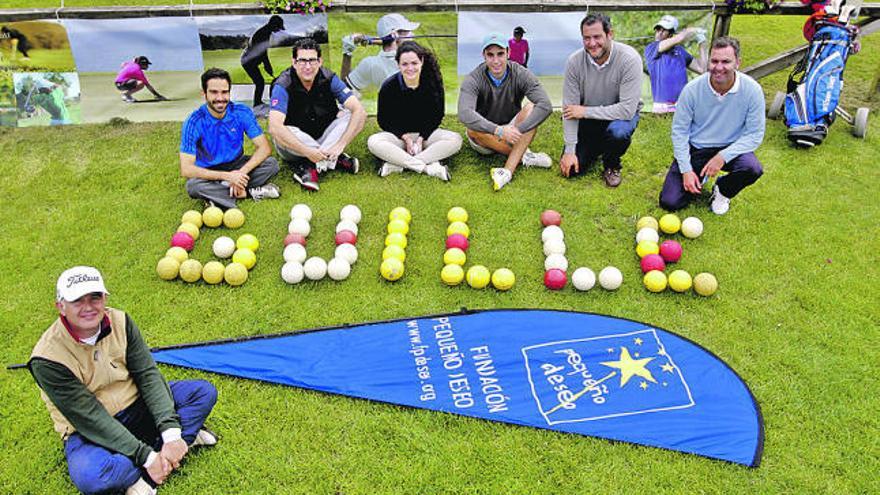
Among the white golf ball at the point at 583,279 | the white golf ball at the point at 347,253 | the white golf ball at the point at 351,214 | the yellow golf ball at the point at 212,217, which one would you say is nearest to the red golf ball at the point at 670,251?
the white golf ball at the point at 583,279

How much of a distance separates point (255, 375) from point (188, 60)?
16.9 feet

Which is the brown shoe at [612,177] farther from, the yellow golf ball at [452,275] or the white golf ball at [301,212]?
the white golf ball at [301,212]

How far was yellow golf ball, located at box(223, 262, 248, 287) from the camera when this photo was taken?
17.7 feet

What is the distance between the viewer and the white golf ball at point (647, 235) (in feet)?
19.3

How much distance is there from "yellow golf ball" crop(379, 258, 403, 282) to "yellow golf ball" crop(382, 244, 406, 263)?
5.9 inches

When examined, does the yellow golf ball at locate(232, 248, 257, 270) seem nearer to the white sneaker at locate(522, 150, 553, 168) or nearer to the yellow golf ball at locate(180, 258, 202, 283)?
the yellow golf ball at locate(180, 258, 202, 283)

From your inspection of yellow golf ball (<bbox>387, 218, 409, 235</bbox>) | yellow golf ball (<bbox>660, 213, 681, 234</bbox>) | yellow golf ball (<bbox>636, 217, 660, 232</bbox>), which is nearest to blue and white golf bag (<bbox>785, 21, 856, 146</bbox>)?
yellow golf ball (<bbox>660, 213, 681, 234</bbox>)

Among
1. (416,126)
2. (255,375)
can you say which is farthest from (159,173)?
(255,375)

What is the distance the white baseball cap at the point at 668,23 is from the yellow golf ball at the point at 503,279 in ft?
15.4

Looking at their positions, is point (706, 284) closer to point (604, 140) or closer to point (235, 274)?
point (604, 140)

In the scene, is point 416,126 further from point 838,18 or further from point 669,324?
point 838,18

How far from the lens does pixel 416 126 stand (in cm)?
714

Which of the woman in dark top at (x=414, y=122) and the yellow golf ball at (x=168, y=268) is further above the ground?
the woman in dark top at (x=414, y=122)

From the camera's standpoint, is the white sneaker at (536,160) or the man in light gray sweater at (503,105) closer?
the man in light gray sweater at (503,105)
